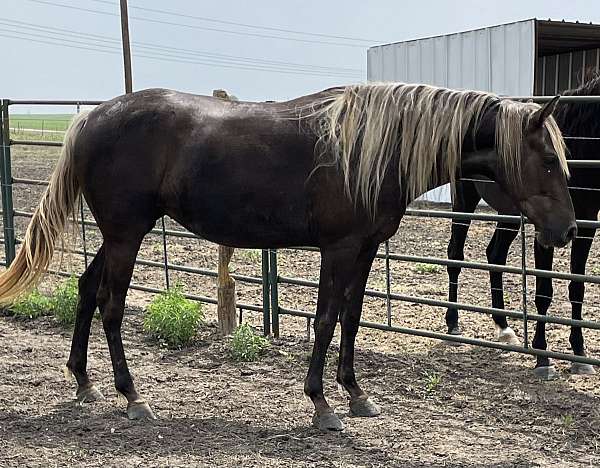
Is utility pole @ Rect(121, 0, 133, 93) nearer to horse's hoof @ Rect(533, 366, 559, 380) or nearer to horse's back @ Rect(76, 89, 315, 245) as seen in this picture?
horse's back @ Rect(76, 89, 315, 245)

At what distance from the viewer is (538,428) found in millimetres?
4039

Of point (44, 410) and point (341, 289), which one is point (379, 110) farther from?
point (44, 410)

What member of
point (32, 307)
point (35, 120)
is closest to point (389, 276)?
point (32, 307)

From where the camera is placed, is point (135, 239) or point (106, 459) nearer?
point (106, 459)

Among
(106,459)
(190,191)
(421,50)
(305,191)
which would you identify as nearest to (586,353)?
(305,191)

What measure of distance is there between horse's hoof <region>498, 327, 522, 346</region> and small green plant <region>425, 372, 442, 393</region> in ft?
2.80

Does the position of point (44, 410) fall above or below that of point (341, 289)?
below

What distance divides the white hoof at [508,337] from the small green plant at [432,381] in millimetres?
853

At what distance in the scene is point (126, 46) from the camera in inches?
754

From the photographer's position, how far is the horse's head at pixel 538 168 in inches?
147

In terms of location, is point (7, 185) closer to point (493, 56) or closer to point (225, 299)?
point (225, 299)

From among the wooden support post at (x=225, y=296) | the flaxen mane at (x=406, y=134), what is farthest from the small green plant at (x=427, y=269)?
the flaxen mane at (x=406, y=134)

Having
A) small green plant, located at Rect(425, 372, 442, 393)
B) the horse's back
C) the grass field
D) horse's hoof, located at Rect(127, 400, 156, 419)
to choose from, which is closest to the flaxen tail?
the horse's back

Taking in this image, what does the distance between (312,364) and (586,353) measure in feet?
6.81
